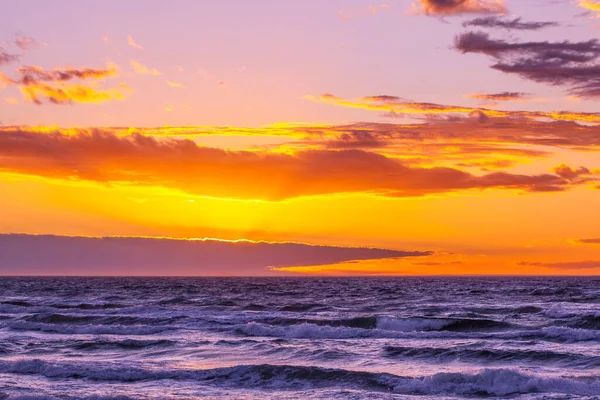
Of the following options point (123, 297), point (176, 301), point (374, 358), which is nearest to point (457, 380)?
point (374, 358)

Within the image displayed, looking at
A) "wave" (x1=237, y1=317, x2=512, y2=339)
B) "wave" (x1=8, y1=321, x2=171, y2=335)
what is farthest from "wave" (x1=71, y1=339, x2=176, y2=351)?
"wave" (x1=237, y1=317, x2=512, y2=339)

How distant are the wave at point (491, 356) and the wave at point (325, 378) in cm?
442

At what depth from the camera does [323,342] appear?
3481cm

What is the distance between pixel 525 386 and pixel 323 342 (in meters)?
13.4

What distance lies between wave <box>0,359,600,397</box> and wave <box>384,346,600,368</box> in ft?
14.5

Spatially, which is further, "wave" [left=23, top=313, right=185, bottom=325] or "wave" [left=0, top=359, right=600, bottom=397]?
"wave" [left=23, top=313, right=185, bottom=325]

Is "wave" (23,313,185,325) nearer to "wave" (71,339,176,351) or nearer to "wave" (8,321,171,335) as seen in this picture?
"wave" (8,321,171,335)

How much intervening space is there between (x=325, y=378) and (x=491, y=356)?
8315 millimetres

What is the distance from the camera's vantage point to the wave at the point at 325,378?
22672 millimetres

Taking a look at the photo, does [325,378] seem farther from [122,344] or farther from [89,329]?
[89,329]

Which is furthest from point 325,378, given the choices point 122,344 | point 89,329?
point 89,329

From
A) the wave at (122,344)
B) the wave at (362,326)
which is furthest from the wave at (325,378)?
the wave at (362,326)

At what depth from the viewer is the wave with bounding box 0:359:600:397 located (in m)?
22.7

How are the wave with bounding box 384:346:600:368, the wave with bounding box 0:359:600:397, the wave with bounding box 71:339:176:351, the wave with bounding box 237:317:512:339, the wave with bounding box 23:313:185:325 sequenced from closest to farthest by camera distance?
the wave with bounding box 0:359:600:397
the wave with bounding box 384:346:600:368
the wave with bounding box 71:339:176:351
the wave with bounding box 237:317:512:339
the wave with bounding box 23:313:185:325
